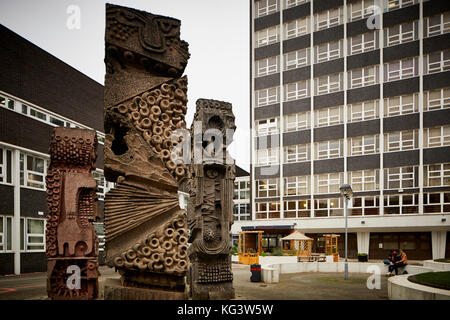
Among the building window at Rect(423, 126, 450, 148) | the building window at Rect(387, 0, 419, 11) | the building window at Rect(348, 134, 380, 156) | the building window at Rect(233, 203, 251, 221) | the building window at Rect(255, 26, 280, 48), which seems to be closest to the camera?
the building window at Rect(423, 126, 450, 148)

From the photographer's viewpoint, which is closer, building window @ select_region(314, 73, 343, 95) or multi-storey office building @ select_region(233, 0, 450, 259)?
multi-storey office building @ select_region(233, 0, 450, 259)

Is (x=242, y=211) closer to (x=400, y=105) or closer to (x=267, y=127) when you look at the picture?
(x=267, y=127)

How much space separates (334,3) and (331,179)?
18327mm

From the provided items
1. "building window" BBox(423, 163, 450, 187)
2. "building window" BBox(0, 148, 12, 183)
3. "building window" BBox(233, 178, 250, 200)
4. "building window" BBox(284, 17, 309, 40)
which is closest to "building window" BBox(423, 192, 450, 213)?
"building window" BBox(423, 163, 450, 187)

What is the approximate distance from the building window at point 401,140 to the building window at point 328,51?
980cm

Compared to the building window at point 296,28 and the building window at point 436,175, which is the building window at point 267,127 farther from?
the building window at point 436,175

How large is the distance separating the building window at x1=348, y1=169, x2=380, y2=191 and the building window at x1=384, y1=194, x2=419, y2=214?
5.46 ft

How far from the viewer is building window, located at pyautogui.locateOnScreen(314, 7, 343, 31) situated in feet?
130

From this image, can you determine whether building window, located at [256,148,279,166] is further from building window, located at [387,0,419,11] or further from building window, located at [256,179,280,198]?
building window, located at [387,0,419,11]

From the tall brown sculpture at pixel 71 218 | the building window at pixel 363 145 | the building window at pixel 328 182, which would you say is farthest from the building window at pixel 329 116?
the tall brown sculpture at pixel 71 218

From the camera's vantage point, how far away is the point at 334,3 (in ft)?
131

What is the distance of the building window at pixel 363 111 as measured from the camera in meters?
37.5
